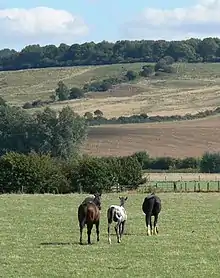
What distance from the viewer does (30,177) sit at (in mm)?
62812

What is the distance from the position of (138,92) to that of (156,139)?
55951mm

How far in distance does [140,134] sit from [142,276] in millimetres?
91481

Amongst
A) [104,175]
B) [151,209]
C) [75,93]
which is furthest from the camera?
[75,93]

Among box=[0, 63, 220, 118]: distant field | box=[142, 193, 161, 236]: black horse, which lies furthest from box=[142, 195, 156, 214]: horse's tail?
box=[0, 63, 220, 118]: distant field

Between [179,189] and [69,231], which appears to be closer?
[69,231]

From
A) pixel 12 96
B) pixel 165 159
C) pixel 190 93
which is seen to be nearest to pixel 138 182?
pixel 165 159

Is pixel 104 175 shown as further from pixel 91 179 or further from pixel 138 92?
pixel 138 92

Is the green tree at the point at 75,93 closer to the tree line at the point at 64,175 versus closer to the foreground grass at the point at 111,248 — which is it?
the tree line at the point at 64,175

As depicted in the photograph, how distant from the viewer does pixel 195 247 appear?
24.1 metres

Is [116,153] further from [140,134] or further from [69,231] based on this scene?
[69,231]

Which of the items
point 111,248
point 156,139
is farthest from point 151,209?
point 156,139

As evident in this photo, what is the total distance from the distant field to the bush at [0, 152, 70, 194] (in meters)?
69.0

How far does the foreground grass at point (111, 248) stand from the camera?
Answer: 19734 millimetres

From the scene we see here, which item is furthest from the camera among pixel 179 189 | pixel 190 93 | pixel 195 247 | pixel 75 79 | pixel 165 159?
pixel 75 79
